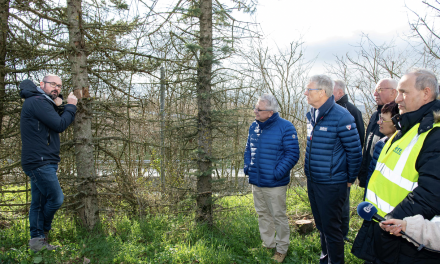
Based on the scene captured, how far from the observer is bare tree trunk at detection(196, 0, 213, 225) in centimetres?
429

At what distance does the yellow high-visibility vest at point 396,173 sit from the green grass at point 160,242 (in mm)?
1977

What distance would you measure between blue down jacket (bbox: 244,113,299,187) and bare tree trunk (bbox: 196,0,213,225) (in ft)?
3.20

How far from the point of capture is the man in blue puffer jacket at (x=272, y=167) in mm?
3385

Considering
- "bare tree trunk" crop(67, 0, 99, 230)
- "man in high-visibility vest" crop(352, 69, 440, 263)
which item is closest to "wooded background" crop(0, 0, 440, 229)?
"bare tree trunk" crop(67, 0, 99, 230)

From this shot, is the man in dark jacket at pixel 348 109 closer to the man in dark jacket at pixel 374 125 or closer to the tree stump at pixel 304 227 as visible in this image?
the man in dark jacket at pixel 374 125

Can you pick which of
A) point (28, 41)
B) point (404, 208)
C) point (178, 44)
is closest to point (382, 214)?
point (404, 208)

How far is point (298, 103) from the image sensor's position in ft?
23.7

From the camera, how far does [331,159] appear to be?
9.35 feet

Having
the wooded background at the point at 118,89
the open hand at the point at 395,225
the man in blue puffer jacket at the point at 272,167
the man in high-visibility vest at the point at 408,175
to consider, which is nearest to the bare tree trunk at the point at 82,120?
the wooded background at the point at 118,89

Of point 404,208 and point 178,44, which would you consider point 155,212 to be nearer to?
point 178,44

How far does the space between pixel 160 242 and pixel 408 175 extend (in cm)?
318

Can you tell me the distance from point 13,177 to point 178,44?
3875mm

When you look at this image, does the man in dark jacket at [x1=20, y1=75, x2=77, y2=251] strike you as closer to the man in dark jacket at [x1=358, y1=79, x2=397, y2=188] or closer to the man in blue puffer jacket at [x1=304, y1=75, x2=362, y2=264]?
the man in blue puffer jacket at [x1=304, y1=75, x2=362, y2=264]

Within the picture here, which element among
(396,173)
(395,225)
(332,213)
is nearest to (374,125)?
(332,213)
